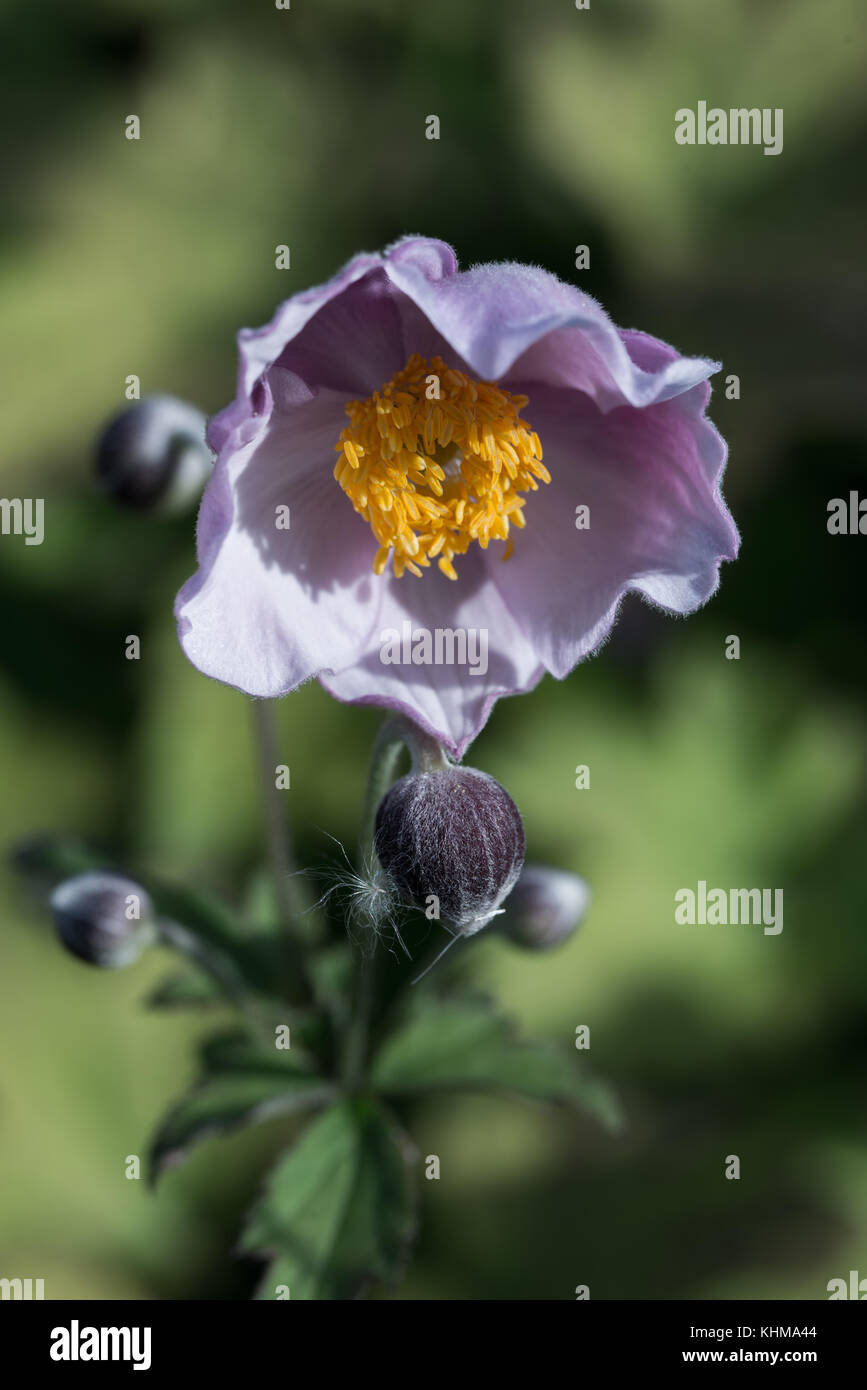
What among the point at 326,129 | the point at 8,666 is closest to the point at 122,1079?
the point at 8,666

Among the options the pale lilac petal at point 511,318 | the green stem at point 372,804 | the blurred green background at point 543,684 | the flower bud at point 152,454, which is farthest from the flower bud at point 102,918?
the blurred green background at point 543,684

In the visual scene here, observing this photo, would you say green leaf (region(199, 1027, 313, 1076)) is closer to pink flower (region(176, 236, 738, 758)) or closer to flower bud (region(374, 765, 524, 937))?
flower bud (region(374, 765, 524, 937))

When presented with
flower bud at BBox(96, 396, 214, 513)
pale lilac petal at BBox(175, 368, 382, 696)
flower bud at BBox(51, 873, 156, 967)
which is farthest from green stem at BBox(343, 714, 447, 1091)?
flower bud at BBox(96, 396, 214, 513)

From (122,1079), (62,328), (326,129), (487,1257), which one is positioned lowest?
(487,1257)

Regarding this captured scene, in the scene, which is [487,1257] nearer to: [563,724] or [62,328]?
[563,724]

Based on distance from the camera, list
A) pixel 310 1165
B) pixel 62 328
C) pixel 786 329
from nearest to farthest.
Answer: pixel 310 1165 < pixel 62 328 < pixel 786 329
